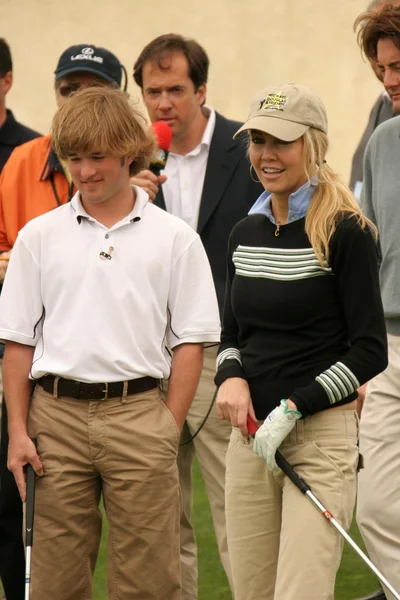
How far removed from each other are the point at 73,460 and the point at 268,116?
3.66ft

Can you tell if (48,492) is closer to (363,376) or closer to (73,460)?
(73,460)

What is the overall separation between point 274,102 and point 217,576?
8.19 feet

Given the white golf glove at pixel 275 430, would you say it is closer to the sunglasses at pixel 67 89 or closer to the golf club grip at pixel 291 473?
the golf club grip at pixel 291 473

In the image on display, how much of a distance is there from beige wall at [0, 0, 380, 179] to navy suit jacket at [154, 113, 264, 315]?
13.1 ft

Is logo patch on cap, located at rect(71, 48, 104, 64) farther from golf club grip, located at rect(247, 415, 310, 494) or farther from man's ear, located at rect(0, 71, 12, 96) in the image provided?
golf club grip, located at rect(247, 415, 310, 494)

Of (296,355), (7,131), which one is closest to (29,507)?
(296,355)

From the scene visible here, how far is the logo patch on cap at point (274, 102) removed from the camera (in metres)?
3.52

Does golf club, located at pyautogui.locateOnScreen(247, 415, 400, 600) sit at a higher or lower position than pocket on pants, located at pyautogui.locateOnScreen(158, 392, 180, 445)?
lower

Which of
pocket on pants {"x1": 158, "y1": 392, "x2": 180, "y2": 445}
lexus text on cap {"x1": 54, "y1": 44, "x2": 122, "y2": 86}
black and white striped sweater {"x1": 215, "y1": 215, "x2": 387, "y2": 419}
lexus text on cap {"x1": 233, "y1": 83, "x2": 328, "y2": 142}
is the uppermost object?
lexus text on cap {"x1": 54, "y1": 44, "x2": 122, "y2": 86}

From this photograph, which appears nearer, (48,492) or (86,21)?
(48,492)

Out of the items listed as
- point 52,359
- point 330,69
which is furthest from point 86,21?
point 52,359

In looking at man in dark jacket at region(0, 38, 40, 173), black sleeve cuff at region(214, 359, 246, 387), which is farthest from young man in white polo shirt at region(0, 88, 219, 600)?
man in dark jacket at region(0, 38, 40, 173)

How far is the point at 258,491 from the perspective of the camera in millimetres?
3488

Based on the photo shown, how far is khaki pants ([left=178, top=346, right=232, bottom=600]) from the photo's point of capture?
181 inches
